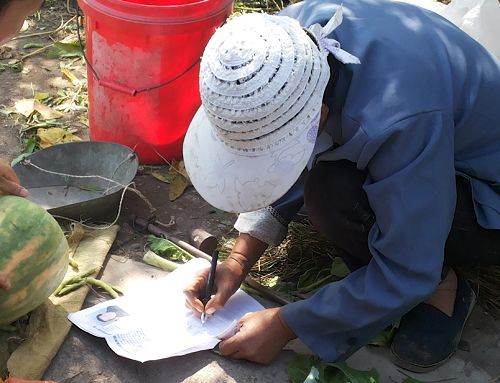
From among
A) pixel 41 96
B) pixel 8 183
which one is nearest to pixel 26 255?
pixel 8 183

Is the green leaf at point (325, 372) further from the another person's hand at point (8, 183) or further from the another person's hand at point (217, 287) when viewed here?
the another person's hand at point (8, 183)

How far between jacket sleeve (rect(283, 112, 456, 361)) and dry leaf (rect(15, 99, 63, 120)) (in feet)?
6.43

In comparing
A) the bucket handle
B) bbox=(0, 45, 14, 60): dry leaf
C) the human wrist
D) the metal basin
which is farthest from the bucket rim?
the human wrist

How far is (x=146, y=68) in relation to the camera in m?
3.07

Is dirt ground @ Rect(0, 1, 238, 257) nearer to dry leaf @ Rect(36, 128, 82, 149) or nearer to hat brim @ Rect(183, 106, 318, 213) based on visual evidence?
dry leaf @ Rect(36, 128, 82, 149)

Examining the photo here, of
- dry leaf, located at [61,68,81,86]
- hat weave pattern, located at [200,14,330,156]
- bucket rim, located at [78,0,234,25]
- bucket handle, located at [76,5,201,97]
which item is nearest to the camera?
hat weave pattern, located at [200,14,330,156]

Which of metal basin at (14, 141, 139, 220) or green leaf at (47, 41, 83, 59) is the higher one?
metal basin at (14, 141, 139, 220)

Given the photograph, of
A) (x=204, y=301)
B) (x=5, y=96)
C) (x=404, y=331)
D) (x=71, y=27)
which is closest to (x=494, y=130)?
(x=404, y=331)

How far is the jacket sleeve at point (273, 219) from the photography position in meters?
2.41

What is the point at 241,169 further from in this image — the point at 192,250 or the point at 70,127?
the point at 70,127

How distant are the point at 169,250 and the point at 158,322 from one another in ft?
1.52

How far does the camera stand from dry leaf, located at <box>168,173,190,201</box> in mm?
3083

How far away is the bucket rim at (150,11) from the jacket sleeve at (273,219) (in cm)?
91

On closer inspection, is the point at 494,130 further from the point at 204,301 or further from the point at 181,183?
the point at 181,183
